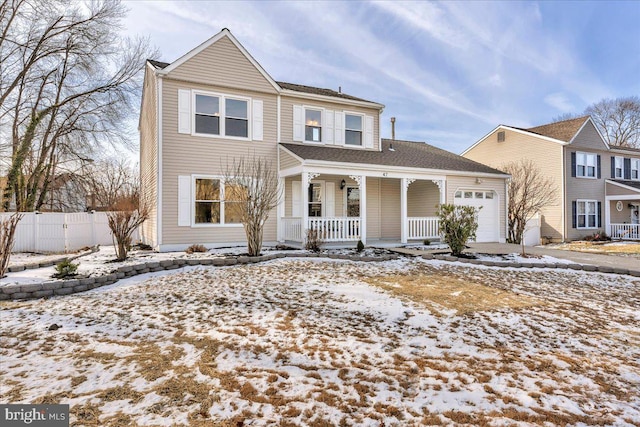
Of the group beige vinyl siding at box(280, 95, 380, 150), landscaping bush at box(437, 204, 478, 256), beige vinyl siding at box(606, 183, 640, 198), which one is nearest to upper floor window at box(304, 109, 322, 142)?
beige vinyl siding at box(280, 95, 380, 150)

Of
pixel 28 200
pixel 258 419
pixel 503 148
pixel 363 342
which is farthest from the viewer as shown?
pixel 503 148

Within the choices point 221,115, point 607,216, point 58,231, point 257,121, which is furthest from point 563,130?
point 58,231

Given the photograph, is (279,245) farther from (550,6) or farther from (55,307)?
(550,6)

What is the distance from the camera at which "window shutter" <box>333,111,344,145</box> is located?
1418 cm

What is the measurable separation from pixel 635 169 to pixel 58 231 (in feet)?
109

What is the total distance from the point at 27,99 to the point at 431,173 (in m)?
20.7

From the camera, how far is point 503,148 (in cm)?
2298

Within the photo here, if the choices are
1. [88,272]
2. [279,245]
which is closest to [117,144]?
[279,245]

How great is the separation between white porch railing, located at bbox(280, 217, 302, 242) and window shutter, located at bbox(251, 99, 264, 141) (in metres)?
3.20

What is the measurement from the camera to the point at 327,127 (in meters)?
14.0

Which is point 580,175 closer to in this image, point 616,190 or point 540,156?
Answer: point 540,156

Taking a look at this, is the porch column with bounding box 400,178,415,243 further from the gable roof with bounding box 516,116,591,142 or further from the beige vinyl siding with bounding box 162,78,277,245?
the gable roof with bounding box 516,116,591,142

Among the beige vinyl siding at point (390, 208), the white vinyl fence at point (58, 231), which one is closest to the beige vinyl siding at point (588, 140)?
the beige vinyl siding at point (390, 208)

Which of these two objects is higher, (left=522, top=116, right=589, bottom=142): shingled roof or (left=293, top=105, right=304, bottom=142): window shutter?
(left=522, top=116, right=589, bottom=142): shingled roof
